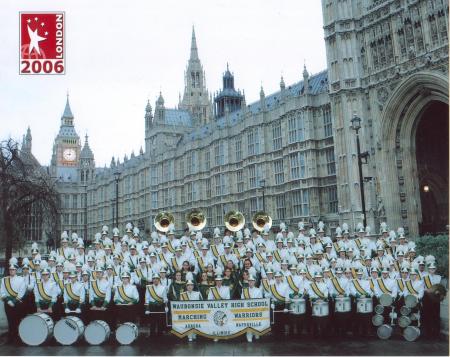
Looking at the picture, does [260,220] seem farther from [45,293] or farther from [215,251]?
[45,293]

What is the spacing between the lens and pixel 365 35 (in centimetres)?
3144

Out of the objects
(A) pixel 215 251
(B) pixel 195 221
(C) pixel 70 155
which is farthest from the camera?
(C) pixel 70 155

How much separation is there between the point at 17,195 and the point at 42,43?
A: 12.1 m

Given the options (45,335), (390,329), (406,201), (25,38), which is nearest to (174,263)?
(45,335)

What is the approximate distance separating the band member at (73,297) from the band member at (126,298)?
3.43ft

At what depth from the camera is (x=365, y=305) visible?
12336 mm

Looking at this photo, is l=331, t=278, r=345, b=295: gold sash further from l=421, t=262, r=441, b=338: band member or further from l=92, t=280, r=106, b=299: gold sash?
l=92, t=280, r=106, b=299: gold sash

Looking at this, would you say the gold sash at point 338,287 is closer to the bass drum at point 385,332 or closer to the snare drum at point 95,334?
the bass drum at point 385,332

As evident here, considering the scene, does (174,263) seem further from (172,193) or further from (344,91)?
(172,193)

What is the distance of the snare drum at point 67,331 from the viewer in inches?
470

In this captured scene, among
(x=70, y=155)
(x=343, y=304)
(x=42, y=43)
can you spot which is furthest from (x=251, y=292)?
(x=70, y=155)

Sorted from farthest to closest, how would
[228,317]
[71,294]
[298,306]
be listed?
[71,294], [298,306], [228,317]

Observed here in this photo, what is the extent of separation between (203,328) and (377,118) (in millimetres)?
22599

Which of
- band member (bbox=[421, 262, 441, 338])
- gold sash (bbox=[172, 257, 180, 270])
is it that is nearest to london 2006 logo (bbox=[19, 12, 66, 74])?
gold sash (bbox=[172, 257, 180, 270])
